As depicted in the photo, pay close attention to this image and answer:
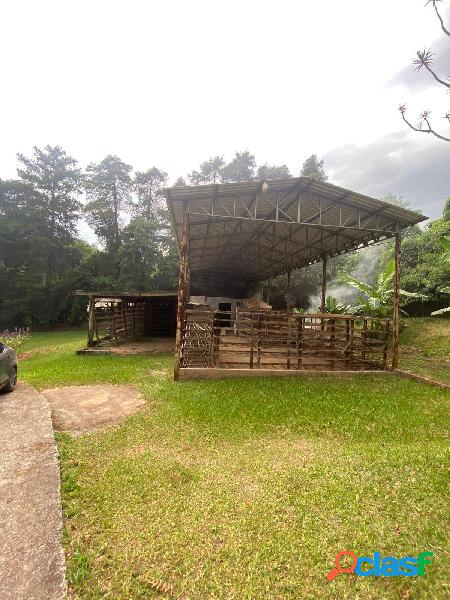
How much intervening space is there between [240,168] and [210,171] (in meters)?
3.92

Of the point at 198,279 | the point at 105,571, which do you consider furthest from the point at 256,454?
the point at 198,279

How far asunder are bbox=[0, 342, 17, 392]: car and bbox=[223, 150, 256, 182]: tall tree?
34.9 m

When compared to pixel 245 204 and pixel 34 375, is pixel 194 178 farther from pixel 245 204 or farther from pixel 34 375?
pixel 34 375

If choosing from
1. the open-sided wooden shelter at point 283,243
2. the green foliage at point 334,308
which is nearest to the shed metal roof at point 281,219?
the open-sided wooden shelter at point 283,243

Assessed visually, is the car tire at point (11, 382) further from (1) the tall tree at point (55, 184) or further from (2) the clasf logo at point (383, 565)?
(1) the tall tree at point (55, 184)

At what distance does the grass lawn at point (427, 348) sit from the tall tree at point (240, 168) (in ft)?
91.0

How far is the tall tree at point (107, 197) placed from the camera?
3269 centimetres

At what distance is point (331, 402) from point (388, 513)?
3.77 m

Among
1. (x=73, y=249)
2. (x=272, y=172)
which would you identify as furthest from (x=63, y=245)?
(x=272, y=172)

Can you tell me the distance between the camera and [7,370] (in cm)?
697

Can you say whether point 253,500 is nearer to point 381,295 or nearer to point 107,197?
point 381,295

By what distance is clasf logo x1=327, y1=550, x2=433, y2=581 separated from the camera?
2.47m

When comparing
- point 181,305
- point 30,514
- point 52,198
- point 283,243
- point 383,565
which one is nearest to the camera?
point 383,565

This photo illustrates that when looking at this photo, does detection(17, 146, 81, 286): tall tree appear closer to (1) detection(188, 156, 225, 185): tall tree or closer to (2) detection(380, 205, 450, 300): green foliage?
(1) detection(188, 156, 225, 185): tall tree
